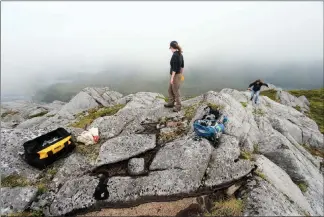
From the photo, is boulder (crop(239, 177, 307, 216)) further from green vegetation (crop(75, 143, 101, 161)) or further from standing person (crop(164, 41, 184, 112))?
green vegetation (crop(75, 143, 101, 161))

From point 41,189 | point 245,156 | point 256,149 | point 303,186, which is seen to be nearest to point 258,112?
point 256,149

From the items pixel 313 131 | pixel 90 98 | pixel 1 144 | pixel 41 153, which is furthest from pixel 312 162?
pixel 90 98

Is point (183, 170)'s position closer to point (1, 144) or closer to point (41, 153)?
point (41, 153)

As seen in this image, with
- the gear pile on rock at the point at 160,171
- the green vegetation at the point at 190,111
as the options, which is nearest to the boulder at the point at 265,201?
the gear pile on rock at the point at 160,171

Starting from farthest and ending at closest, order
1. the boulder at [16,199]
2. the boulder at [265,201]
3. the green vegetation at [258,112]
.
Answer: the green vegetation at [258,112], the boulder at [16,199], the boulder at [265,201]

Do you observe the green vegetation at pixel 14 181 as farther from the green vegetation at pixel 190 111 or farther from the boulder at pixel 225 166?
the green vegetation at pixel 190 111

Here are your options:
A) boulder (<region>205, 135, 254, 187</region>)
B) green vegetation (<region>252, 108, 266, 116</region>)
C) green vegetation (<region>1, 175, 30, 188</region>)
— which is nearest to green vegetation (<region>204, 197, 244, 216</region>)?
boulder (<region>205, 135, 254, 187</region>)
